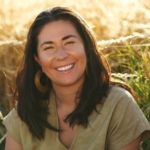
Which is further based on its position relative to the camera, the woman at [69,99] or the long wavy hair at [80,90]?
the long wavy hair at [80,90]

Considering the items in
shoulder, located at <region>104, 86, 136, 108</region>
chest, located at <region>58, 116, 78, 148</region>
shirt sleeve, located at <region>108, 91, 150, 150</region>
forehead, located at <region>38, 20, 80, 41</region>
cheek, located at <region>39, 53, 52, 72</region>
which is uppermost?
forehead, located at <region>38, 20, 80, 41</region>

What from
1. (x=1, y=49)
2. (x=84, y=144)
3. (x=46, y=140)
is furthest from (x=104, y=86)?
(x=1, y=49)

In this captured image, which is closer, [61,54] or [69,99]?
[61,54]

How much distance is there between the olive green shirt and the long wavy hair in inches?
2.0

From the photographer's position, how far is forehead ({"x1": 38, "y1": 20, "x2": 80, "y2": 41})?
7.45 feet

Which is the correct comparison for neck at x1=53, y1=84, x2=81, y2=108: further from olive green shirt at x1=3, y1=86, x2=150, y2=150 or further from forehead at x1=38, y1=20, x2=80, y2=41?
forehead at x1=38, y1=20, x2=80, y2=41

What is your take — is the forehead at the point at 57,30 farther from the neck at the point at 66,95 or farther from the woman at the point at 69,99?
the neck at the point at 66,95

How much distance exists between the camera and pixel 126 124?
7.18ft

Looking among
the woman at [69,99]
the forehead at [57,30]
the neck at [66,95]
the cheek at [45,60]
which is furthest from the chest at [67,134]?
the forehead at [57,30]

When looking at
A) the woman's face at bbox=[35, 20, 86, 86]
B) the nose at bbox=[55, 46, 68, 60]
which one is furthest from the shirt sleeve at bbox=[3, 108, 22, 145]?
the nose at bbox=[55, 46, 68, 60]

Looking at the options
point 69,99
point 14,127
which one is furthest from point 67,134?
point 14,127

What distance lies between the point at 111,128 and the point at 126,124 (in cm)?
11

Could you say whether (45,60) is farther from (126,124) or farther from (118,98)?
(126,124)

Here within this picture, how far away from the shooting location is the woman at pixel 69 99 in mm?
2221
